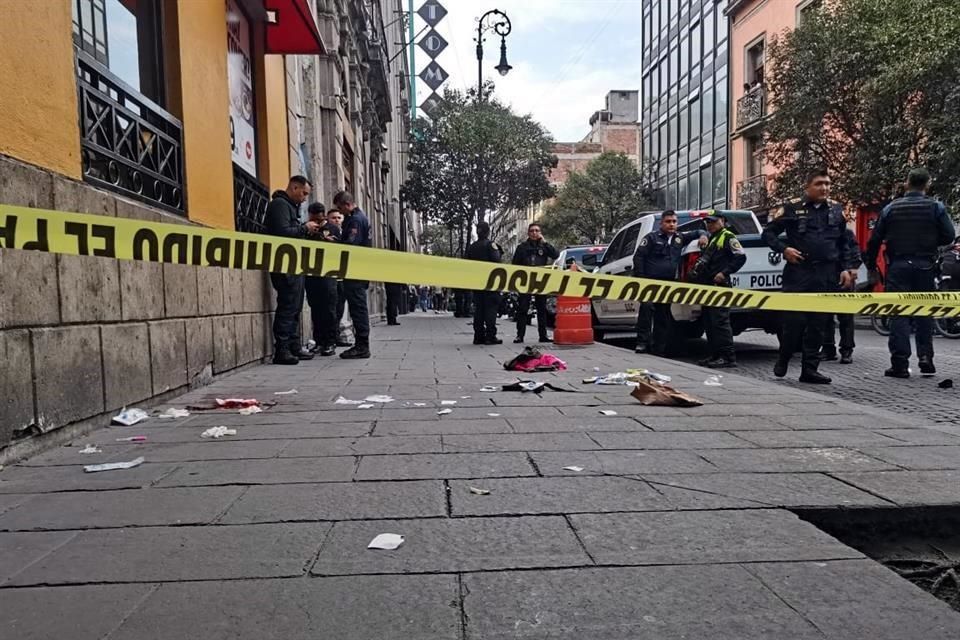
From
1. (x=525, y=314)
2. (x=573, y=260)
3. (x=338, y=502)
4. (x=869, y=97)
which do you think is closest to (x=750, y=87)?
(x=869, y=97)

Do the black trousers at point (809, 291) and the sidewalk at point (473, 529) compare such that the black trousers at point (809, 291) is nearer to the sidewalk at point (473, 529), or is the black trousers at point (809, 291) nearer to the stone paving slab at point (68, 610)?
the sidewalk at point (473, 529)

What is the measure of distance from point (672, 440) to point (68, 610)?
273 cm

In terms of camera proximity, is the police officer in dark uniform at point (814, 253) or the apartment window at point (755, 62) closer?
the police officer in dark uniform at point (814, 253)

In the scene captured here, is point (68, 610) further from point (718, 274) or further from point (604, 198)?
point (604, 198)

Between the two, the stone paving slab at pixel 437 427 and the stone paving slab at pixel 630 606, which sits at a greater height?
the stone paving slab at pixel 437 427

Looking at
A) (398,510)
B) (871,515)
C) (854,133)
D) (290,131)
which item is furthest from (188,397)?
(854,133)

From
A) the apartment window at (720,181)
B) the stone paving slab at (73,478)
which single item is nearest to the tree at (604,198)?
the apartment window at (720,181)

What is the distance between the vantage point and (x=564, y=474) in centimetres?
287

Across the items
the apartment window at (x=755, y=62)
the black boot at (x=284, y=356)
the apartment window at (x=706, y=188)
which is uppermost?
the apartment window at (x=755, y=62)

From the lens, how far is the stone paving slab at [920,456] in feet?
9.68

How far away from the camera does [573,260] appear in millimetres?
12102

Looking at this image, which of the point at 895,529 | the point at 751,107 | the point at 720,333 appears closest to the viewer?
the point at 895,529

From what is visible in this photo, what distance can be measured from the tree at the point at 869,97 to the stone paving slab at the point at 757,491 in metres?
14.8

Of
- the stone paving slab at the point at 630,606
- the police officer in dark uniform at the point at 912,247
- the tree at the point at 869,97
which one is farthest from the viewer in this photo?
the tree at the point at 869,97
